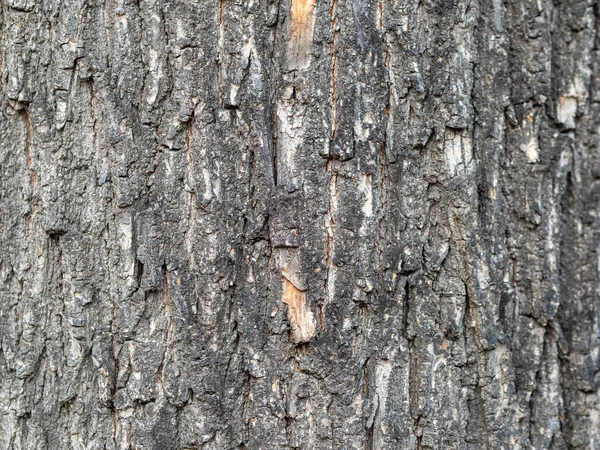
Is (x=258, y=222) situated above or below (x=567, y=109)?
below

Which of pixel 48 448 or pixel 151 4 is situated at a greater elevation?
pixel 151 4

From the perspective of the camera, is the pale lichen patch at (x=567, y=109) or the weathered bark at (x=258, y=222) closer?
the weathered bark at (x=258, y=222)

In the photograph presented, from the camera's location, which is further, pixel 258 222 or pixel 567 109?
pixel 567 109

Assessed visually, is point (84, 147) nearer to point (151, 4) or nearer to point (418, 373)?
point (151, 4)

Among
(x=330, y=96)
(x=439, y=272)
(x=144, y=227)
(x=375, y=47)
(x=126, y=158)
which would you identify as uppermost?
(x=375, y=47)

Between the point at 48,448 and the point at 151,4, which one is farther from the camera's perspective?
the point at 48,448

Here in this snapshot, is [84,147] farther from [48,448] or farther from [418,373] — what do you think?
[418,373]

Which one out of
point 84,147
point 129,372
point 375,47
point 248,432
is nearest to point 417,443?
point 248,432

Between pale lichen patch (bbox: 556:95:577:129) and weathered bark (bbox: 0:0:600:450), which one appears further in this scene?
pale lichen patch (bbox: 556:95:577:129)
